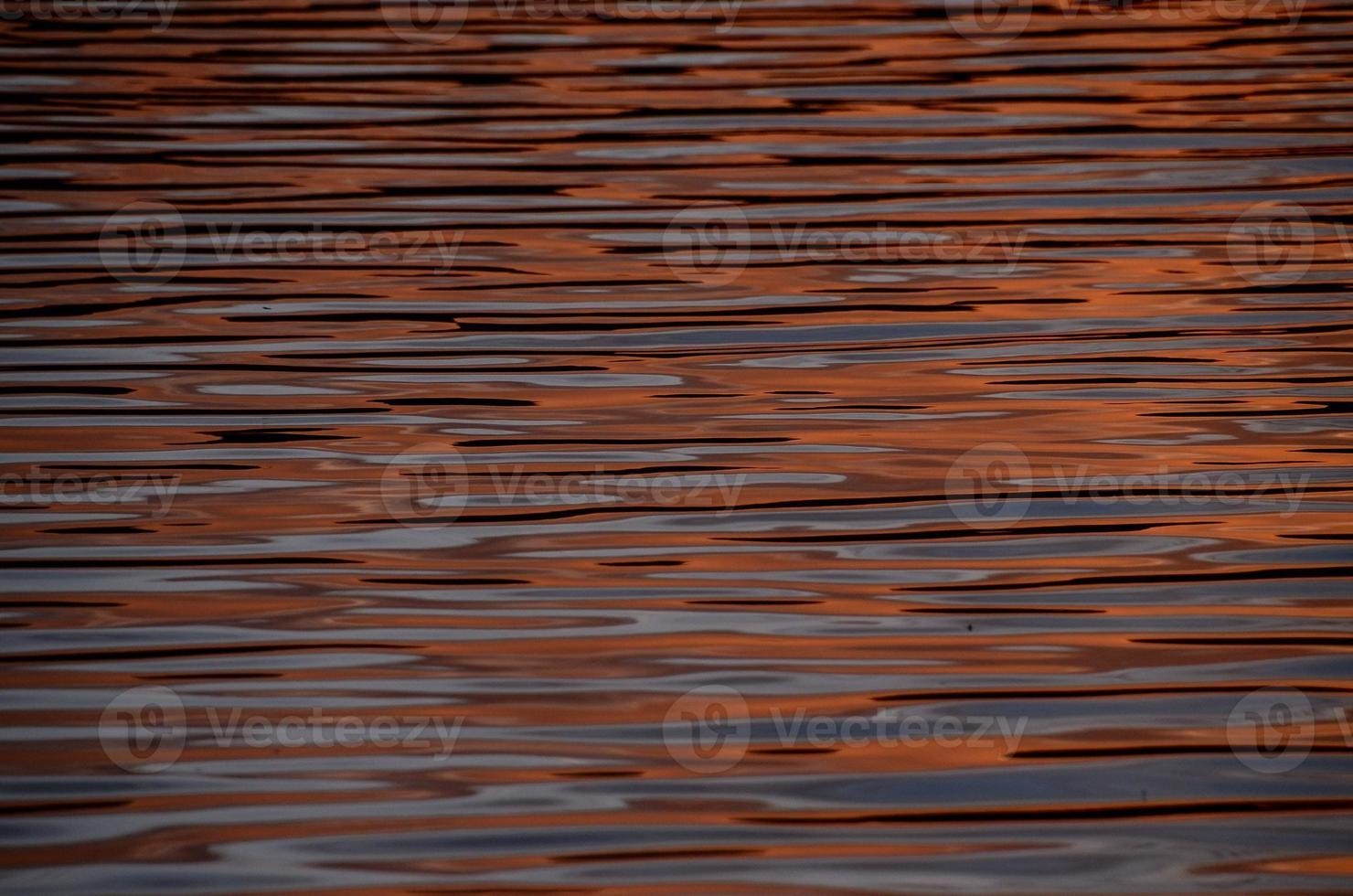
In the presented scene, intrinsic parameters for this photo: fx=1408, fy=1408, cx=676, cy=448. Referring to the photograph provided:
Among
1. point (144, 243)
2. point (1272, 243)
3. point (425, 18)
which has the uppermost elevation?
point (425, 18)

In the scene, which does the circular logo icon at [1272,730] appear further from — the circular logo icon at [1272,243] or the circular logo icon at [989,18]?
the circular logo icon at [989,18]

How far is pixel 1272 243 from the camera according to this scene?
3.01m

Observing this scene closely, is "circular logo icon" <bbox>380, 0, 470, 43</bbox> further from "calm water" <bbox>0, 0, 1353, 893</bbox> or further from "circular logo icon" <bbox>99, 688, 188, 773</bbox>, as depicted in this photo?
"circular logo icon" <bbox>99, 688, 188, 773</bbox>

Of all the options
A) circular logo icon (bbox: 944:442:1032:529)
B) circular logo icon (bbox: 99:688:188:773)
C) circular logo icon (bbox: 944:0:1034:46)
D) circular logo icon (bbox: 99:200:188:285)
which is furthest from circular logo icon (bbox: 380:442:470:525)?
circular logo icon (bbox: 944:0:1034:46)

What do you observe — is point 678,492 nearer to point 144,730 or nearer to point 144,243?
point 144,730

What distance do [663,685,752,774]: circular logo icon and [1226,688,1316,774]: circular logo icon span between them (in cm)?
57

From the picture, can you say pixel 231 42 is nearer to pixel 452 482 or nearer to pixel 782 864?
pixel 452 482

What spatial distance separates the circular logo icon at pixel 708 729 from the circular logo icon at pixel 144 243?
174 cm

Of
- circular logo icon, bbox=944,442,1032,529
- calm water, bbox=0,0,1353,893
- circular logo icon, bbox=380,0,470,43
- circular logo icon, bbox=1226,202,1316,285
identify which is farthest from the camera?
circular logo icon, bbox=380,0,470,43

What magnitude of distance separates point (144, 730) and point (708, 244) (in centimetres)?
176

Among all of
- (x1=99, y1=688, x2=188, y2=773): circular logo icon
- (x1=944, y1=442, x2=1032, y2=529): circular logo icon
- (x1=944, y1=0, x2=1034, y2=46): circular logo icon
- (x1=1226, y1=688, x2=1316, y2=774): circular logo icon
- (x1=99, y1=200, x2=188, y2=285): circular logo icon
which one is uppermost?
(x1=944, y1=0, x2=1034, y2=46): circular logo icon

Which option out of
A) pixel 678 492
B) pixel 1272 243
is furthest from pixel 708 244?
pixel 1272 243

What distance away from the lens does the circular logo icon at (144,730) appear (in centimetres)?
160

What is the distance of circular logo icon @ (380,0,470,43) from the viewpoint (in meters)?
4.69
